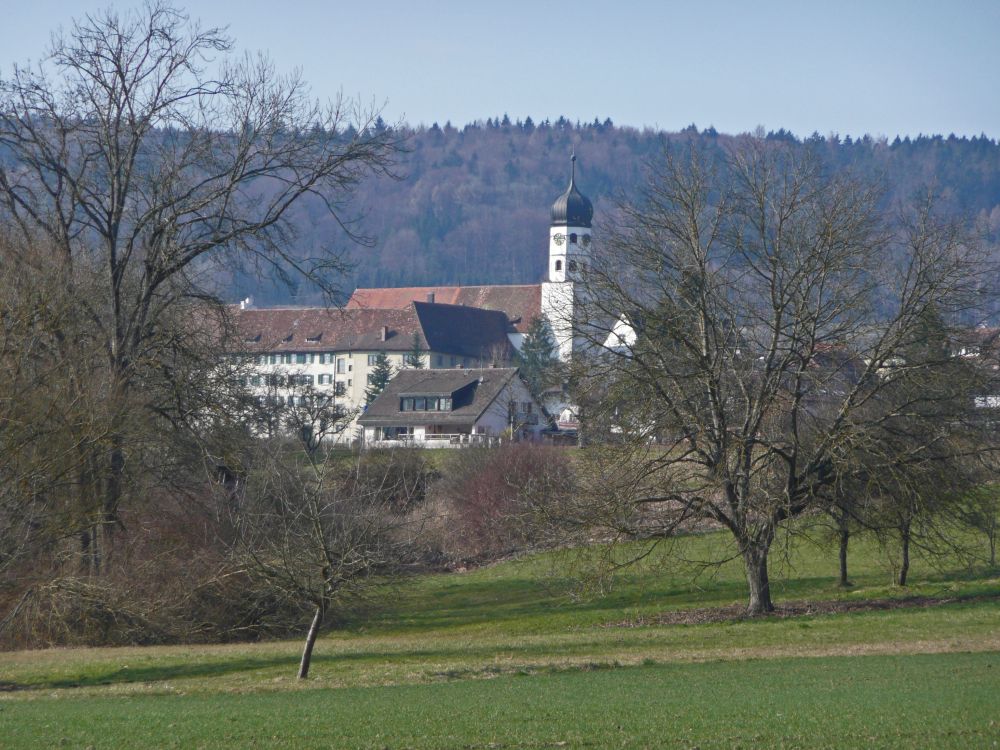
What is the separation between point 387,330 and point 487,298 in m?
24.0

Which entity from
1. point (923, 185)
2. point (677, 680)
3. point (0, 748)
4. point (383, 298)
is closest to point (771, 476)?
point (923, 185)

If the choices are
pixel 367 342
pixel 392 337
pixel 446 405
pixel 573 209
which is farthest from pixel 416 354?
pixel 573 209

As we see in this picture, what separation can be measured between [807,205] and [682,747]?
16.2m

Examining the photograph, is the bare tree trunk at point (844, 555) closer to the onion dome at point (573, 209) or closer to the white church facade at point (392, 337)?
the white church facade at point (392, 337)

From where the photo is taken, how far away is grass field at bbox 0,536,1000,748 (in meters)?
11.9

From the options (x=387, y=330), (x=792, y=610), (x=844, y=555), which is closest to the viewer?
(x=792, y=610)

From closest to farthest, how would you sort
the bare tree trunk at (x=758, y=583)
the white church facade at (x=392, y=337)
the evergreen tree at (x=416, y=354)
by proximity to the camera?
the bare tree trunk at (x=758, y=583)
the evergreen tree at (x=416, y=354)
the white church facade at (x=392, y=337)

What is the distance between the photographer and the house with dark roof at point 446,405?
236 ft

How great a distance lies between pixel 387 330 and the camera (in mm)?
109000

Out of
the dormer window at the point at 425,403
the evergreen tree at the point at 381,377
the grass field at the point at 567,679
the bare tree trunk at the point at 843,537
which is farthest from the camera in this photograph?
the evergreen tree at the point at 381,377

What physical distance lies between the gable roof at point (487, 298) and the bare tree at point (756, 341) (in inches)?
3605

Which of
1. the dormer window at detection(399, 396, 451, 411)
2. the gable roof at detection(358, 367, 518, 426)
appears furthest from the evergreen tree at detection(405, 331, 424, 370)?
the dormer window at detection(399, 396, 451, 411)

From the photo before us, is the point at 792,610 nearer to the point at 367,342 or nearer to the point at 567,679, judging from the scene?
the point at 567,679

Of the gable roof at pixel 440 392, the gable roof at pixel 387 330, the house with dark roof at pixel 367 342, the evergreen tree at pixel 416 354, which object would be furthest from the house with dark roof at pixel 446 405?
the gable roof at pixel 387 330
